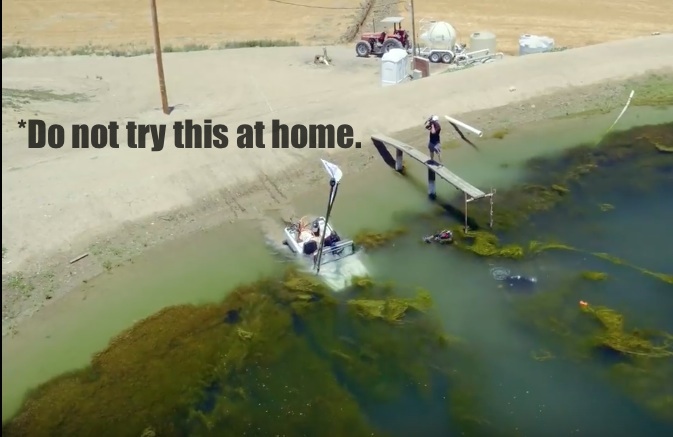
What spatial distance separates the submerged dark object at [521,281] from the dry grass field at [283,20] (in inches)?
853

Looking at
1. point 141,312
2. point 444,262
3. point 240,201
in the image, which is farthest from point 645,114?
point 141,312

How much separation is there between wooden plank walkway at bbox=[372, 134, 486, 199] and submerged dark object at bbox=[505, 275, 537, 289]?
2.83 meters

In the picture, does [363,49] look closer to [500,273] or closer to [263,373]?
[500,273]

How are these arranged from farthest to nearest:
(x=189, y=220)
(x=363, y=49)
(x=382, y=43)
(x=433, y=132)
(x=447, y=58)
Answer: (x=363, y=49) < (x=382, y=43) < (x=447, y=58) < (x=433, y=132) < (x=189, y=220)

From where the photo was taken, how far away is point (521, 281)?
Result: 16.5 meters

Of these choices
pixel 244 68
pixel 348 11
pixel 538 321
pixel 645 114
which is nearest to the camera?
pixel 538 321

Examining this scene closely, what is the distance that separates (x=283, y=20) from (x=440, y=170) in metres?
25.8

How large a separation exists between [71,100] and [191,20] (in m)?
17.5

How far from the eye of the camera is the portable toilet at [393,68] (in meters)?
28.4

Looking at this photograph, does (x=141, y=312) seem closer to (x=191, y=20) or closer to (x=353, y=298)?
(x=353, y=298)


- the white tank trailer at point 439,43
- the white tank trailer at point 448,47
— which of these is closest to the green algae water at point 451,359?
the white tank trailer at point 448,47

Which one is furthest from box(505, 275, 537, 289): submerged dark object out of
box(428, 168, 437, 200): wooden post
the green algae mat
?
box(428, 168, 437, 200): wooden post

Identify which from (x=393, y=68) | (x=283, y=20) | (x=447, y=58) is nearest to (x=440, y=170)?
(x=393, y=68)

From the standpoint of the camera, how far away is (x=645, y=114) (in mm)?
26906
